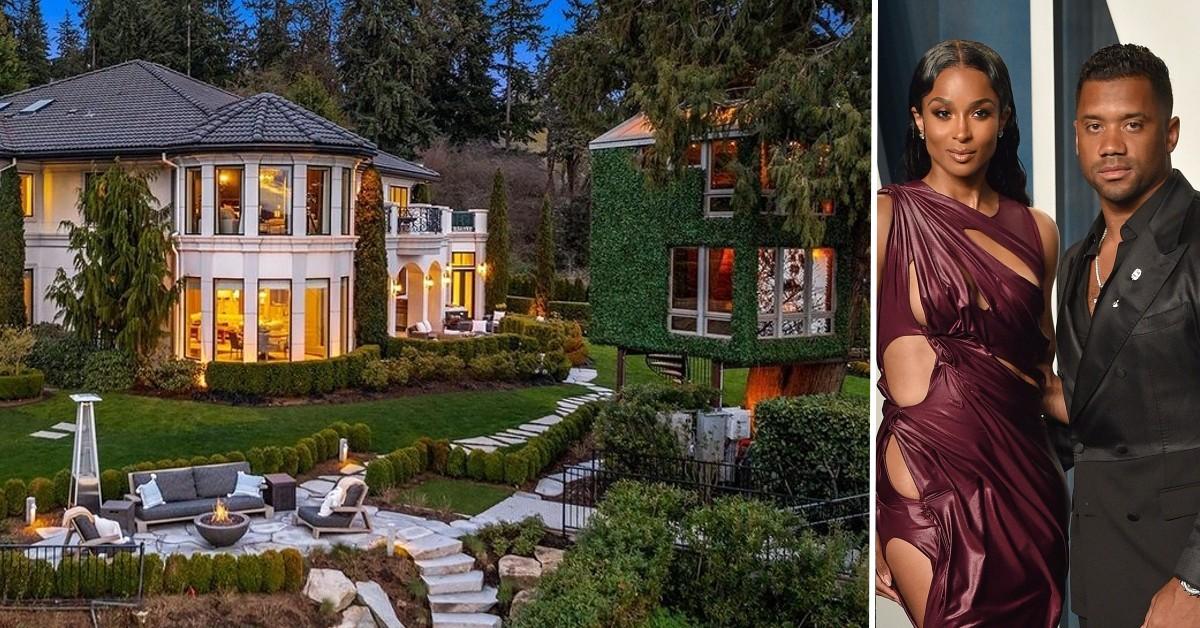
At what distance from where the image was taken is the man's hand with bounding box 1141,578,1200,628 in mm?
2506

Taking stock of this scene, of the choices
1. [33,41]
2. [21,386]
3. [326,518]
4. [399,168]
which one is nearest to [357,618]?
[326,518]

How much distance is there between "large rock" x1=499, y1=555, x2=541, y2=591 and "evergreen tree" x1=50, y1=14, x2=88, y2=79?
3677 cm

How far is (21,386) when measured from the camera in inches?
619

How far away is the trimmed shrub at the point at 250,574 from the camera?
8.20m

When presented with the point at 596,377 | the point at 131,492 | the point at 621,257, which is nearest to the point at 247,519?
the point at 131,492

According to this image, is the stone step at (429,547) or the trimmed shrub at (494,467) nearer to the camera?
the stone step at (429,547)

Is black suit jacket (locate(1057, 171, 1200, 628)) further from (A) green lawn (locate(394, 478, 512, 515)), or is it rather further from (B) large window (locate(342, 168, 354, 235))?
(B) large window (locate(342, 168, 354, 235))

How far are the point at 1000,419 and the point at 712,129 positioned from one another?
9.15 m

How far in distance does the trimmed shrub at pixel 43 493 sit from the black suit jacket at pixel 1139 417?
33.9 ft

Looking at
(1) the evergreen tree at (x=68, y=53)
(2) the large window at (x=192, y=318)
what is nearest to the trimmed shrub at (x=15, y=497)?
(2) the large window at (x=192, y=318)

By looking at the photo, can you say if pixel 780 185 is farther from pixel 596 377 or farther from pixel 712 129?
pixel 596 377

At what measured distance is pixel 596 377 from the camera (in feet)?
69.7

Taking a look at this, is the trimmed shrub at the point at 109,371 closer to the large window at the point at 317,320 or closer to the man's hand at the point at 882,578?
the large window at the point at 317,320

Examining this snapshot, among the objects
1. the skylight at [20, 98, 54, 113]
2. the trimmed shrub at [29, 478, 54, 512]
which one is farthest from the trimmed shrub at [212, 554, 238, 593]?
the skylight at [20, 98, 54, 113]
